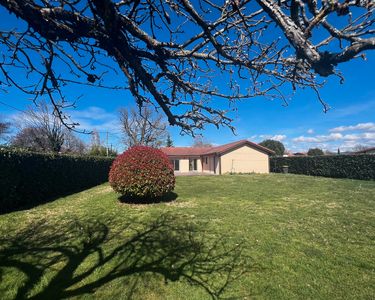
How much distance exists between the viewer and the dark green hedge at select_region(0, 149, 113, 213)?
9.57m

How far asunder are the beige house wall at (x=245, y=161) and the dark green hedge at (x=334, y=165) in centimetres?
202

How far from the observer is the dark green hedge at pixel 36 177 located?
9570 millimetres

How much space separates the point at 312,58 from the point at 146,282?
4554 millimetres

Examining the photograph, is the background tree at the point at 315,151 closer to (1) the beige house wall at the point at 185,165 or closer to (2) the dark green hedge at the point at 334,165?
(2) the dark green hedge at the point at 334,165

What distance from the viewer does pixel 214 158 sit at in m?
35.0

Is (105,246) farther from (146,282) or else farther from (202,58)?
(202,58)

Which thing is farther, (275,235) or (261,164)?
(261,164)

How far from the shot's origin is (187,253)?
18.7 feet

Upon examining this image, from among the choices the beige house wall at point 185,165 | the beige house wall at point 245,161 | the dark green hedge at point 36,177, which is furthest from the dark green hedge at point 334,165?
the dark green hedge at point 36,177

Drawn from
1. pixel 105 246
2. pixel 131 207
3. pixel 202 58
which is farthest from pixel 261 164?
pixel 202 58

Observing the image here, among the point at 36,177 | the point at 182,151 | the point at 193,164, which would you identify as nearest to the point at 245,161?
the point at 193,164

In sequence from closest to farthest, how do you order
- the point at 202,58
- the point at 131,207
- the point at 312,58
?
1. the point at 312,58
2. the point at 202,58
3. the point at 131,207

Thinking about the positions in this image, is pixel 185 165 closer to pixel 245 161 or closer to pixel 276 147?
pixel 245 161

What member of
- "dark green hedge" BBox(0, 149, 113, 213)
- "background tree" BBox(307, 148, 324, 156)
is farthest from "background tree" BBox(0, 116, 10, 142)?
"background tree" BBox(307, 148, 324, 156)
